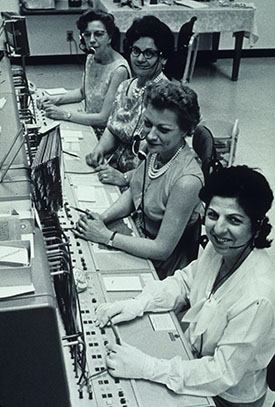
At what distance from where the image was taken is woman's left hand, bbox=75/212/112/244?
6.66 ft

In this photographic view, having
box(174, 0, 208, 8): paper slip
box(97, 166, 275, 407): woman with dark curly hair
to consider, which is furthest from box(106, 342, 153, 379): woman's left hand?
box(174, 0, 208, 8): paper slip

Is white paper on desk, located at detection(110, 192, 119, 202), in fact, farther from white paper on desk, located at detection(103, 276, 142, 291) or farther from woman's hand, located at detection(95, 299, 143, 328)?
woman's hand, located at detection(95, 299, 143, 328)

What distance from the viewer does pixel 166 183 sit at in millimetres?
2062

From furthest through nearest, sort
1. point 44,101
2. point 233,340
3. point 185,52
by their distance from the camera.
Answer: point 185,52
point 44,101
point 233,340

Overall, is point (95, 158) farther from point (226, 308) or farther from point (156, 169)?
point (226, 308)

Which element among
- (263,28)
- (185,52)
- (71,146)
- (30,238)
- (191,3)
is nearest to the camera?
(30,238)

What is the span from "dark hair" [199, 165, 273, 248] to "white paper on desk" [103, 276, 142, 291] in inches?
19.1

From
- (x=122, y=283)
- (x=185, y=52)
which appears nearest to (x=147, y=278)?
(x=122, y=283)

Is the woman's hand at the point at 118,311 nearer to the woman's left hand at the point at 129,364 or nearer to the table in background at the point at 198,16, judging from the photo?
the woman's left hand at the point at 129,364

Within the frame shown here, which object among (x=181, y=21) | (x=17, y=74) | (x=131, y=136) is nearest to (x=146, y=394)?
(x=131, y=136)

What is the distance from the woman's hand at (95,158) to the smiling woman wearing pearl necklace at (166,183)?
57cm

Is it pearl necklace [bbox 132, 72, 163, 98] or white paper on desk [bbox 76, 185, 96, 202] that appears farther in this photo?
pearl necklace [bbox 132, 72, 163, 98]

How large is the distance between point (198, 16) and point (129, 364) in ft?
16.6

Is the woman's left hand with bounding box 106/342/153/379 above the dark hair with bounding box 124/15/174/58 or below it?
below
